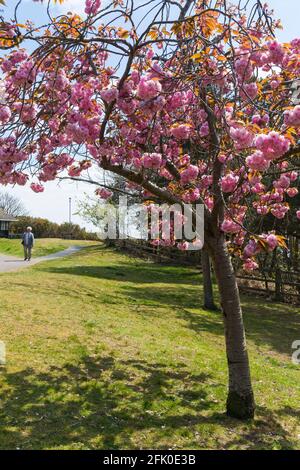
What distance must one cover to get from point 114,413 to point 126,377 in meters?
1.23

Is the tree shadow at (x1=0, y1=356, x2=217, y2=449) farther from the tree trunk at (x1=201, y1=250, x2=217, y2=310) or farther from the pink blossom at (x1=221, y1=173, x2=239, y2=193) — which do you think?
the tree trunk at (x1=201, y1=250, x2=217, y2=310)

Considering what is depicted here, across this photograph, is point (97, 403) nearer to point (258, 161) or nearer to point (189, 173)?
point (189, 173)

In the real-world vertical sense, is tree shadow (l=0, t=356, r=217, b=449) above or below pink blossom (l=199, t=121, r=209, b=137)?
below

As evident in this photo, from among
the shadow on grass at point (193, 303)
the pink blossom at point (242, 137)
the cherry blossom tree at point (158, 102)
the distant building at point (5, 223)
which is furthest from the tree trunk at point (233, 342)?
the distant building at point (5, 223)

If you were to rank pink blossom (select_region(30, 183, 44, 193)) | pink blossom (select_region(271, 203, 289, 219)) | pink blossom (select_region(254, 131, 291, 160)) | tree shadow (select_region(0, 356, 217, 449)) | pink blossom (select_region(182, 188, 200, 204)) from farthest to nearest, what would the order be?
pink blossom (select_region(271, 203, 289, 219)), pink blossom (select_region(30, 183, 44, 193)), pink blossom (select_region(182, 188, 200, 204)), tree shadow (select_region(0, 356, 217, 449)), pink blossom (select_region(254, 131, 291, 160))

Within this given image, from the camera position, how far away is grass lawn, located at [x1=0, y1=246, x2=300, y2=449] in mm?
4582

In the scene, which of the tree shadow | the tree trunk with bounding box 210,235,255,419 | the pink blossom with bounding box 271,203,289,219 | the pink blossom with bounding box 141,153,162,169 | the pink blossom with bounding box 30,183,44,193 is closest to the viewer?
the tree shadow

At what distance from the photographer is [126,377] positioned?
20.5ft

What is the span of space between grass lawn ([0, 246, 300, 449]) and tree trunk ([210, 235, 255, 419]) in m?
0.21

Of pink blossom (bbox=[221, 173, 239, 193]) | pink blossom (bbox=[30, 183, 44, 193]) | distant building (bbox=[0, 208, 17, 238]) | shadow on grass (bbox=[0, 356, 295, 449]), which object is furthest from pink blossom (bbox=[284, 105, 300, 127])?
distant building (bbox=[0, 208, 17, 238])

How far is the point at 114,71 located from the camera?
5203 millimetres

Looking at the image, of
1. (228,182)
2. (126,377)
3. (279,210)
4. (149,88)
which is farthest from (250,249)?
(149,88)

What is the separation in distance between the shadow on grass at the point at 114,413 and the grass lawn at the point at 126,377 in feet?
0.04

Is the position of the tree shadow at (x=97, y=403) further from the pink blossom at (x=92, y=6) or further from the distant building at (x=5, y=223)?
the distant building at (x=5, y=223)
